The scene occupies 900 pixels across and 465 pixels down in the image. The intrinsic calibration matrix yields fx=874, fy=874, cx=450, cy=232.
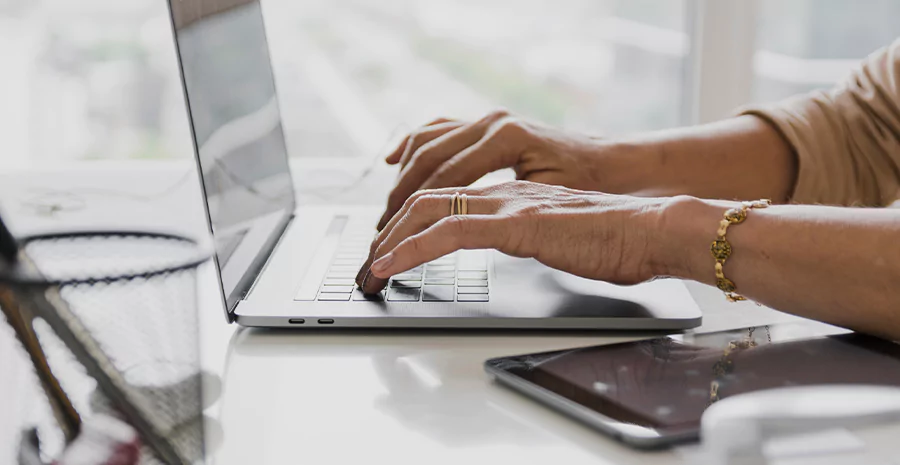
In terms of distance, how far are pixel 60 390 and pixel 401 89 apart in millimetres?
1702

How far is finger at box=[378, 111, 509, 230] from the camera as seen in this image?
847mm

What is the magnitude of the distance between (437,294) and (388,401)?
0.61 ft

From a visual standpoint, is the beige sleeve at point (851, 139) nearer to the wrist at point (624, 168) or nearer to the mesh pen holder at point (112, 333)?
the wrist at point (624, 168)

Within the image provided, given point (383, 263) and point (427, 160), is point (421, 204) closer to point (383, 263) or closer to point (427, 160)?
point (383, 263)

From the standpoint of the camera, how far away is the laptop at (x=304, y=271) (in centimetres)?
65

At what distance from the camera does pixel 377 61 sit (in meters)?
2.00

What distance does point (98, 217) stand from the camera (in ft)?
3.49

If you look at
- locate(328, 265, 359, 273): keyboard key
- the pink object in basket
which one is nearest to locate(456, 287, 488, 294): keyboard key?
locate(328, 265, 359, 273): keyboard key

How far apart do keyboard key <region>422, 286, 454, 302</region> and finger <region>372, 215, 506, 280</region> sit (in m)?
0.05

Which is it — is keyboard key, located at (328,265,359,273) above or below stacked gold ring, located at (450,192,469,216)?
below

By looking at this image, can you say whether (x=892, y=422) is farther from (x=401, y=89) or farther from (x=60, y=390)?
(x=401, y=89)

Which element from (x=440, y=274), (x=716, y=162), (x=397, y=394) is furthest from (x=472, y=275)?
(x=716, y=162)

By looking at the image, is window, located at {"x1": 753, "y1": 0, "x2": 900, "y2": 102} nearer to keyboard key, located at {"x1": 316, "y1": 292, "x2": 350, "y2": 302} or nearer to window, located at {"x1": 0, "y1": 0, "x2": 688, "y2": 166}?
window, located at {"x1": 0, "y1": 0, "x2": 688, "y2": 166}

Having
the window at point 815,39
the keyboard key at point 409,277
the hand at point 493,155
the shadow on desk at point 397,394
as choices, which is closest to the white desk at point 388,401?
the shadow on desk at point 397,394
